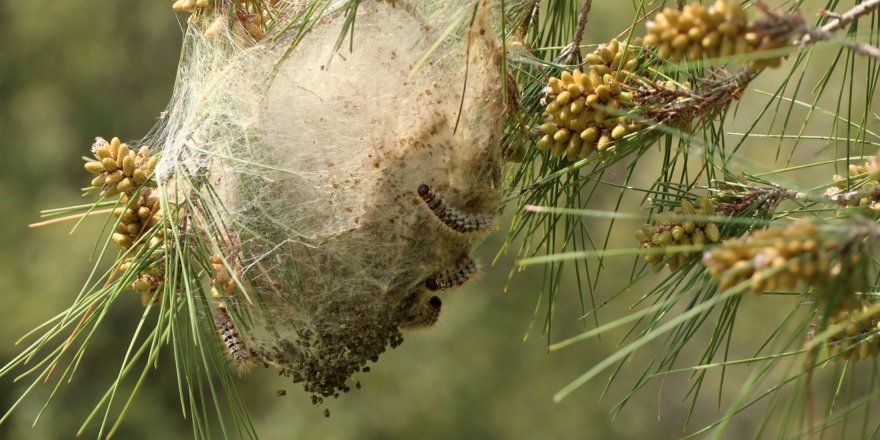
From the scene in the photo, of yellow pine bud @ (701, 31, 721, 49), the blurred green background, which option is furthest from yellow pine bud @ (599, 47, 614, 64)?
the blurred green background

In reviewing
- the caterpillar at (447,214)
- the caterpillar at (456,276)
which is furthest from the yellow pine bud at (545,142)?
the caterpillar at (456,276)

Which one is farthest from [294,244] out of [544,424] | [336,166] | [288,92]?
[544,424]

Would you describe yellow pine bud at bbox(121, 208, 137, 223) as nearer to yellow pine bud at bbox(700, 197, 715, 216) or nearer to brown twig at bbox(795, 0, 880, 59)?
yellow pine bud at bbox(700, 197, 715, 216)

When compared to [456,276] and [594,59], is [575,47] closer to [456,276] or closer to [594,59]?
[594,59]

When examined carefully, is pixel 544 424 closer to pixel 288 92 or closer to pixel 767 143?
pixel 767 143

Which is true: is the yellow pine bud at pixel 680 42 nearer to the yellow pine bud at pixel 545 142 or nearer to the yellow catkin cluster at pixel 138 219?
the yellow pine bud at pixel 545 142

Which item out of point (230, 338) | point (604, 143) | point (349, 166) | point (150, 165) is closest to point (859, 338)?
point (604, 143)

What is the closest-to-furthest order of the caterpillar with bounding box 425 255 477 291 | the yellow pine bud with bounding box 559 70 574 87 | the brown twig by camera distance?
1. the brown twig
2. the yellow pine bud with bounding box 559 70 574 87
3. the caterpillar with bounding box 425 255 477 291
